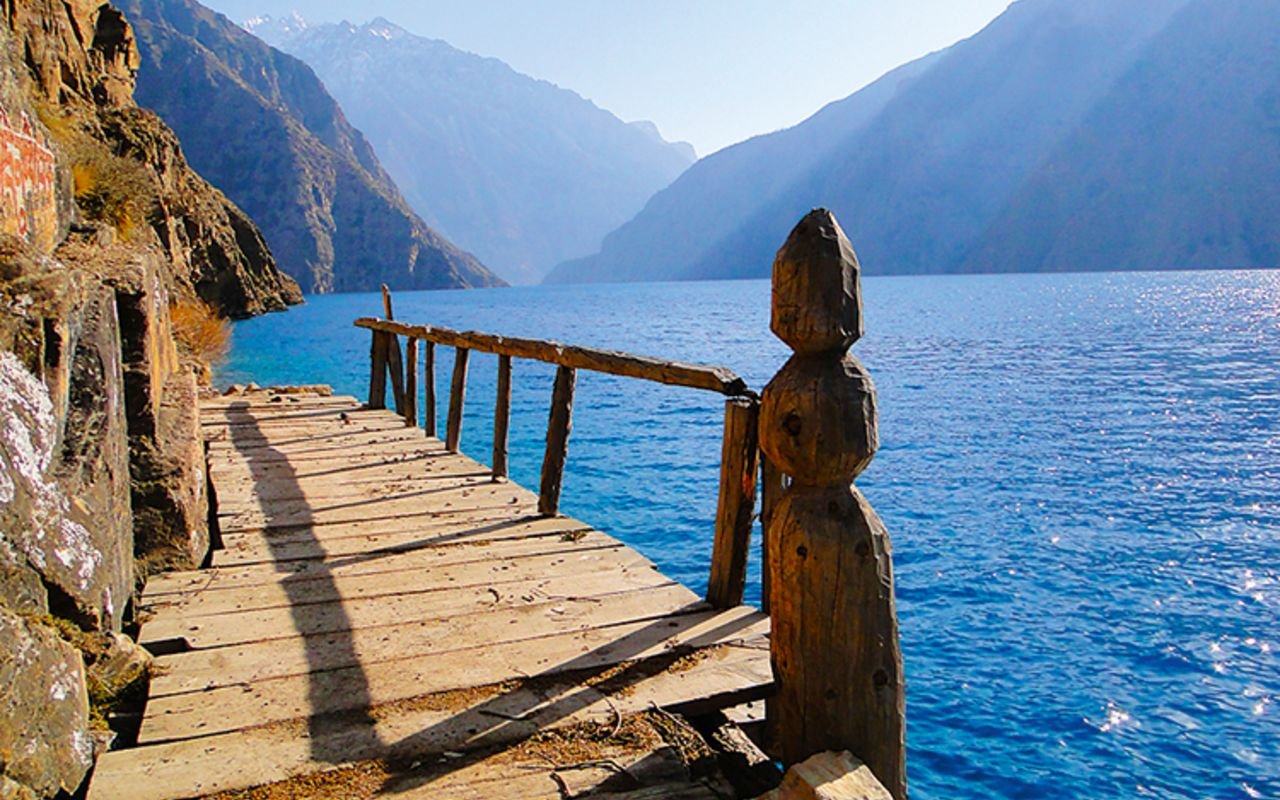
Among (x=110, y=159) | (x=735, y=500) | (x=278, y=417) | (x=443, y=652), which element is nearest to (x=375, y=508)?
(x=443, y=652)

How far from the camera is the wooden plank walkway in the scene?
2.57 m

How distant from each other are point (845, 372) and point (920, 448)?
1688 cm

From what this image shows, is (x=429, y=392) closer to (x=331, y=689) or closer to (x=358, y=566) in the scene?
(x=358, y=566)

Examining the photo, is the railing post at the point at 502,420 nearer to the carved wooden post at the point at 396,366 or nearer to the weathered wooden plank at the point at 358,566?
the weathered wooden plank at the point at 358,566

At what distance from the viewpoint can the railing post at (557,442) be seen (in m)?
5.70

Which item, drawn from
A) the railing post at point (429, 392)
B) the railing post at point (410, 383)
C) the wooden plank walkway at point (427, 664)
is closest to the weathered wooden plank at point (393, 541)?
the wooden plank walkway at point (427, 664)

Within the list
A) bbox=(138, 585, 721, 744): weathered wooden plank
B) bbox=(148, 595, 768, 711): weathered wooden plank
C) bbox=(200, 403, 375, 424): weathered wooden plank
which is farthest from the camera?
bbox=(200, 403, 375, 424): weathered wooden plank

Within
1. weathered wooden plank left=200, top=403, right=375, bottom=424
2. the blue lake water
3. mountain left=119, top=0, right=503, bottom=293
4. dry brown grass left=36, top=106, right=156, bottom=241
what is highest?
mountain left=119, top=0, right=503, bottom=293

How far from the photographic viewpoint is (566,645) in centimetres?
351

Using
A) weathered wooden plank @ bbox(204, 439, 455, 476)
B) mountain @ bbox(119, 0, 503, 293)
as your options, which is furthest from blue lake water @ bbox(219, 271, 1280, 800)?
mountain @ bbox(119, 0, 503, 293)

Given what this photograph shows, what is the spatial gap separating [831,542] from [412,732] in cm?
152

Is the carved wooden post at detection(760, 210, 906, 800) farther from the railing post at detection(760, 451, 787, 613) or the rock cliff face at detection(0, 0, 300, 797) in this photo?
the rock cliff face at detection(0, 0, 300, 797)

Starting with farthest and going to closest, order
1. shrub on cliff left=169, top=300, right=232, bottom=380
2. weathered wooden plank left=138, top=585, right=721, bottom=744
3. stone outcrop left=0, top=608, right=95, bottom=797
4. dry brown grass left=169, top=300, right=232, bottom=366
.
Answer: dry brown grass left=169, top=300, right=232, bottom=366, shrub on cliff left=169, top=300, right=232, bottom=380, weathered wooden plank left=138, top=585, right=721, bottom=744, stone outcrop left=0, top=608, right=95, bottom=797

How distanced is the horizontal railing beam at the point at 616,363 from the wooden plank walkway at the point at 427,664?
3.35 feet
